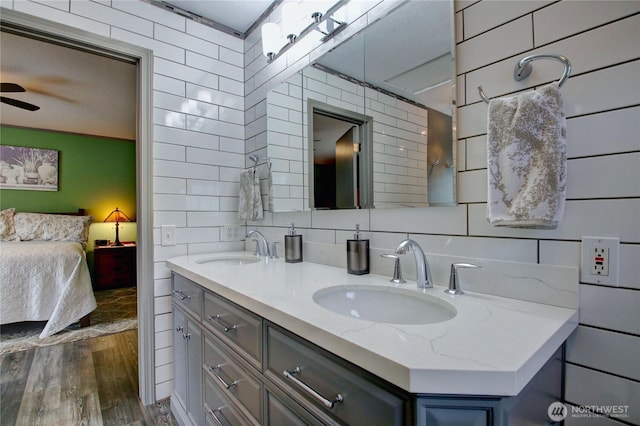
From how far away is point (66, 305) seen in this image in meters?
2.98

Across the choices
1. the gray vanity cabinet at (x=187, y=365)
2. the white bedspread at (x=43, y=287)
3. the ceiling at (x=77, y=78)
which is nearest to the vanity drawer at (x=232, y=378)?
the gray vanity cabinet at (x=187, y=365)

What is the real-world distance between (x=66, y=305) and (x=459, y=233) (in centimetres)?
361

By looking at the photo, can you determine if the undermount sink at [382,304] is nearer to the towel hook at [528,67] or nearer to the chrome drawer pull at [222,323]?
the chrome drawer pull at [222,323]

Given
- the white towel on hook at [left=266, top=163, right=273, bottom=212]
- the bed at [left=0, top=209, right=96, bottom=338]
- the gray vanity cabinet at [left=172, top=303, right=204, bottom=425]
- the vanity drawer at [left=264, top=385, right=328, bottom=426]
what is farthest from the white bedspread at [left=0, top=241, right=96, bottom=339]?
the vanity drawer at [left=264, top=385, right=328, bottom=426]

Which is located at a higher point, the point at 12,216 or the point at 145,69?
the point at 145,69

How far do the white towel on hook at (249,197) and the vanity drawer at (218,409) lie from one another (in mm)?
968

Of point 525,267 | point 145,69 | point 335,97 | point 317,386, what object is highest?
point 145,69

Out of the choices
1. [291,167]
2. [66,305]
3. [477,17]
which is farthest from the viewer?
[66,305]

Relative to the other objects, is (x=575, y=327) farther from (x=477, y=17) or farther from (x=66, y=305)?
(x=66, y=305)

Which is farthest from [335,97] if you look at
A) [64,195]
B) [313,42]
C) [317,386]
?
[64,195]

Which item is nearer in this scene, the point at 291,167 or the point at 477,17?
the point at 477,17

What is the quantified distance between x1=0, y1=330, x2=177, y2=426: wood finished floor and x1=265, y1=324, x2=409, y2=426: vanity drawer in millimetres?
1315

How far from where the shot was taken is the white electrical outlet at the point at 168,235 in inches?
73.5

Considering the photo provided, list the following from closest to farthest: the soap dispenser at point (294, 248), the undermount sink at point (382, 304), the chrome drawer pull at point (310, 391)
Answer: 1. the chrome drawer pull at point (310, 391)
2. the undermount sink at point (382, 304)
3. the soap dispenser at point (294, 248)
